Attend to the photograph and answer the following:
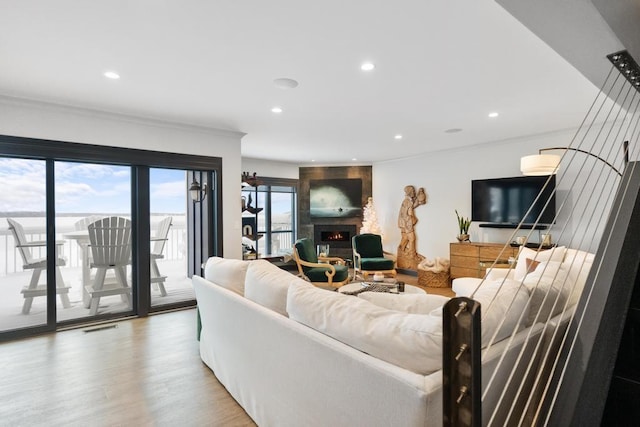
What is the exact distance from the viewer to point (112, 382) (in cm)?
245

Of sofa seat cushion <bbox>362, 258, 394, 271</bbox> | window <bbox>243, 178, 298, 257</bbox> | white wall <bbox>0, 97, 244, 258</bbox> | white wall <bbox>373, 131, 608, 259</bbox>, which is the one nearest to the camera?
white wall <bbox>0, 97, 244, 258</bbox>

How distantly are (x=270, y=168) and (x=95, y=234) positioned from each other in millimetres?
3862

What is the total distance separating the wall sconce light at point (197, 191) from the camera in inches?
171

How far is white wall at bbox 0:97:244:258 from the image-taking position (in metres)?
3.30

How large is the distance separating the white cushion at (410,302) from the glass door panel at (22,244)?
12.7 feet

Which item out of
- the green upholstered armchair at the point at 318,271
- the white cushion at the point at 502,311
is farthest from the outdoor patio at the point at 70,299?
the white cushion at the point at 502,311

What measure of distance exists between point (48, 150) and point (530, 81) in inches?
195

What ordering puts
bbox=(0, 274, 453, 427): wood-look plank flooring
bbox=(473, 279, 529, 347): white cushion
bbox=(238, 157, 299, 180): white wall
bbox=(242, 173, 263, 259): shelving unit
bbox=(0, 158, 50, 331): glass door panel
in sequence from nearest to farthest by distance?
bbox=(473, 279, 529, 347): white cushion < bbox=(0, 274, 453, 427): wood-look plank flooring < bbox=(0, 158, 50, 331): glass door panel < bbox=(242, 173, 263, 259): shelving unit < bbox=(238, 157, 299, 180): white wall

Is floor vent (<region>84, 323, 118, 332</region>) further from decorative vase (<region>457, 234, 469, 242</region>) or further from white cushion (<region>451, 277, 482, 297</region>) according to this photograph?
decorative vase (<region>457, 234, 469, 242</region>)

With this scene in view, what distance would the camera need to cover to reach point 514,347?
4.54 ft

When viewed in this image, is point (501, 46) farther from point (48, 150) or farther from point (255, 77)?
point (48, 150)

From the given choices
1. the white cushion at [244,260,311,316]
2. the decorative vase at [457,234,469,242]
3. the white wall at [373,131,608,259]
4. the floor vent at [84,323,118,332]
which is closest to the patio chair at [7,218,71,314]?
the floor vent at [84,323,118,332]

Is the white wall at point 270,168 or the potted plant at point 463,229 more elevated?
the white wall at point 270,168

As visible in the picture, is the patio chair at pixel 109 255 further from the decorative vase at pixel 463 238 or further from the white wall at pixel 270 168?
the decorative vase at pixel 463 238
